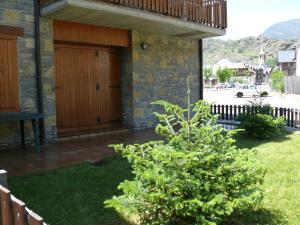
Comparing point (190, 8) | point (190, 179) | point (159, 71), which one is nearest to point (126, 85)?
point (159, 71)

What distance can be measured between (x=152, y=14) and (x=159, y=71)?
2406mm

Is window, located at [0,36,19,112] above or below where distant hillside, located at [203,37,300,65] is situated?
below

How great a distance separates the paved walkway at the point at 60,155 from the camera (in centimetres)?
572

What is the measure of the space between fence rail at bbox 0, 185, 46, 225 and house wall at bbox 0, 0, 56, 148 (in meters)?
5.37

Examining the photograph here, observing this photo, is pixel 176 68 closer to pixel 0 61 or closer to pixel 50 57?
pixel 50 57

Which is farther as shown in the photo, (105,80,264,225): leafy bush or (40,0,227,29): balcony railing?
(40,0,227,29): balcony railing

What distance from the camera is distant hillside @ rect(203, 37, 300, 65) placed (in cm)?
16150

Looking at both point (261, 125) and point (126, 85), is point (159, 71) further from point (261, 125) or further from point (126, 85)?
point (261, 125)

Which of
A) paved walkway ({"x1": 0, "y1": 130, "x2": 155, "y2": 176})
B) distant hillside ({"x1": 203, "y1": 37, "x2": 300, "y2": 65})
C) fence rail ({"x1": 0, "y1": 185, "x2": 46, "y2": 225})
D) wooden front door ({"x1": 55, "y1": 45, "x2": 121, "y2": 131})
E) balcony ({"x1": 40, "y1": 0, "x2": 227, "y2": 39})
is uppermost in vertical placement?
distant hillside ({"x1": 203, "y1": 37, "x2": 300, "y2": 65})

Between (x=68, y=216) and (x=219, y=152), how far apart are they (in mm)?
1845

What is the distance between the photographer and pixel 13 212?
2.25 m

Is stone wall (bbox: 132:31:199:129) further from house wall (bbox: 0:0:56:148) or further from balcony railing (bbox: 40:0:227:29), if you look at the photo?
house wall (bbox: 0:0:56:148)

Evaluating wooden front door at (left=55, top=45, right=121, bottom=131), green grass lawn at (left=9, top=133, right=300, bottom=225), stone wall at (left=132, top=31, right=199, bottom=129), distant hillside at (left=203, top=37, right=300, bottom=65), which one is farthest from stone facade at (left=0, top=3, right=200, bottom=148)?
distant hillside at (left=203, top=37, right=300, bottom=65)

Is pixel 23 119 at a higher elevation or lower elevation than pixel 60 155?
higher
